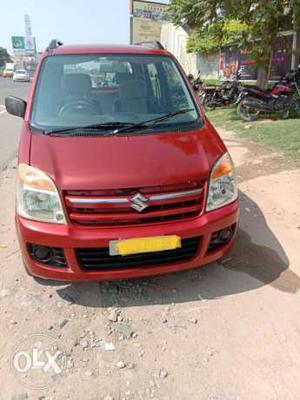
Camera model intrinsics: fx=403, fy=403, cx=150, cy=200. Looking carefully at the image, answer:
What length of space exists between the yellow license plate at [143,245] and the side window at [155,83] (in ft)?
5.19

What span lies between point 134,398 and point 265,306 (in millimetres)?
1309

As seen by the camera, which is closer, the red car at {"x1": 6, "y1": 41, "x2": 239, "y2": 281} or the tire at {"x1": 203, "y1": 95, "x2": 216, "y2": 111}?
the red car at {"x1": 6, "y1": 41, "x2": 239, "y2": 281}

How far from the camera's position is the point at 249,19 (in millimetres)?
11031

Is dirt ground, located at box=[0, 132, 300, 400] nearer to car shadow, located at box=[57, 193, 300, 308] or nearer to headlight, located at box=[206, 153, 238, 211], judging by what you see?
car shadow, located at box=[57, 193, 300, 308]

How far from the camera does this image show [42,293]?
3.31 metres

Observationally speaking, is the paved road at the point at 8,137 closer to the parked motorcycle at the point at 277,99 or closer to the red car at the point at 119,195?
the red car at the point at 119,195

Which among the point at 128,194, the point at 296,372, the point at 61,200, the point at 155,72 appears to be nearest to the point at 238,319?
the point at 296,372

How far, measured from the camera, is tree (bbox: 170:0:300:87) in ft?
32.0

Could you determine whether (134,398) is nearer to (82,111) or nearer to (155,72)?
(82,111)

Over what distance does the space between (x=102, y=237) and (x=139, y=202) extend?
14.0 inches

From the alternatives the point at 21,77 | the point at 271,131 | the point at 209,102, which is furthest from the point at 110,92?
the point at 21,77

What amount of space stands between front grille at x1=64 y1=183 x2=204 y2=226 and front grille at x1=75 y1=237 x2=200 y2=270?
0.22m

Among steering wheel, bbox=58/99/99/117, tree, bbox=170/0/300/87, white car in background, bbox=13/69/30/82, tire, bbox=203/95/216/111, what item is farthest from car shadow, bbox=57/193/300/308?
white car in background, bbox=13/69/30/82

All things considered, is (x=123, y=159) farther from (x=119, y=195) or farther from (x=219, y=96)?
(x=219, y=96)
